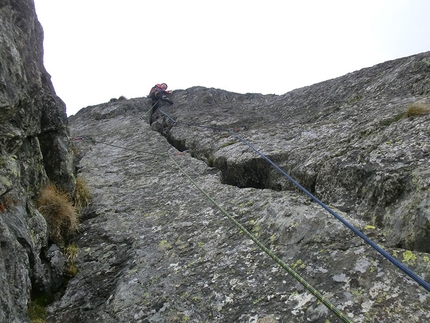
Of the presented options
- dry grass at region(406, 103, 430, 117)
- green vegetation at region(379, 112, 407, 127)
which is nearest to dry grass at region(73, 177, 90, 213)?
green vegetation at region(379, 112, 407, 127)

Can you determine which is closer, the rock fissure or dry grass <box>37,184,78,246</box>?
the rock fissure

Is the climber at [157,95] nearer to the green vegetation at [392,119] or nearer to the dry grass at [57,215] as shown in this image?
the dry grass at [57,215]

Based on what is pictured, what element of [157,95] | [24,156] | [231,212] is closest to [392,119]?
[231,212]

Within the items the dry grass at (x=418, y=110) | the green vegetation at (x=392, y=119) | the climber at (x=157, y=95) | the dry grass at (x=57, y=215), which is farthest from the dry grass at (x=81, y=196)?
the climber at (x=157, y=95)

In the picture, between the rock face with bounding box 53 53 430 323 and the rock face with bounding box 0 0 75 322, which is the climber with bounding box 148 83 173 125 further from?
the rock face with bounding box 0 0 75 322

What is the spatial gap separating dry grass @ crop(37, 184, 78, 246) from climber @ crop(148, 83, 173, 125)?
1023 cm

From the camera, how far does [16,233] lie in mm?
4785

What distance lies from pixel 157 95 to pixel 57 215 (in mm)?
12127

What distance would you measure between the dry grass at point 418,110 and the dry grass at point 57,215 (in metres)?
6.31

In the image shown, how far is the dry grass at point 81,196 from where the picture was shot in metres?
7.39

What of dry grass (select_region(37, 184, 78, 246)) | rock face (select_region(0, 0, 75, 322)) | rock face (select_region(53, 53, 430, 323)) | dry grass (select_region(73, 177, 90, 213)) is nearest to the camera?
rock face (select_region(53, 53, 430, 323))

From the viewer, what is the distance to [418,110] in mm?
6250

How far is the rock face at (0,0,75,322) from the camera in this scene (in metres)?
4.31

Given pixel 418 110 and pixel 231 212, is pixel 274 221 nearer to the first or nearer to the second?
pixel 231 212
